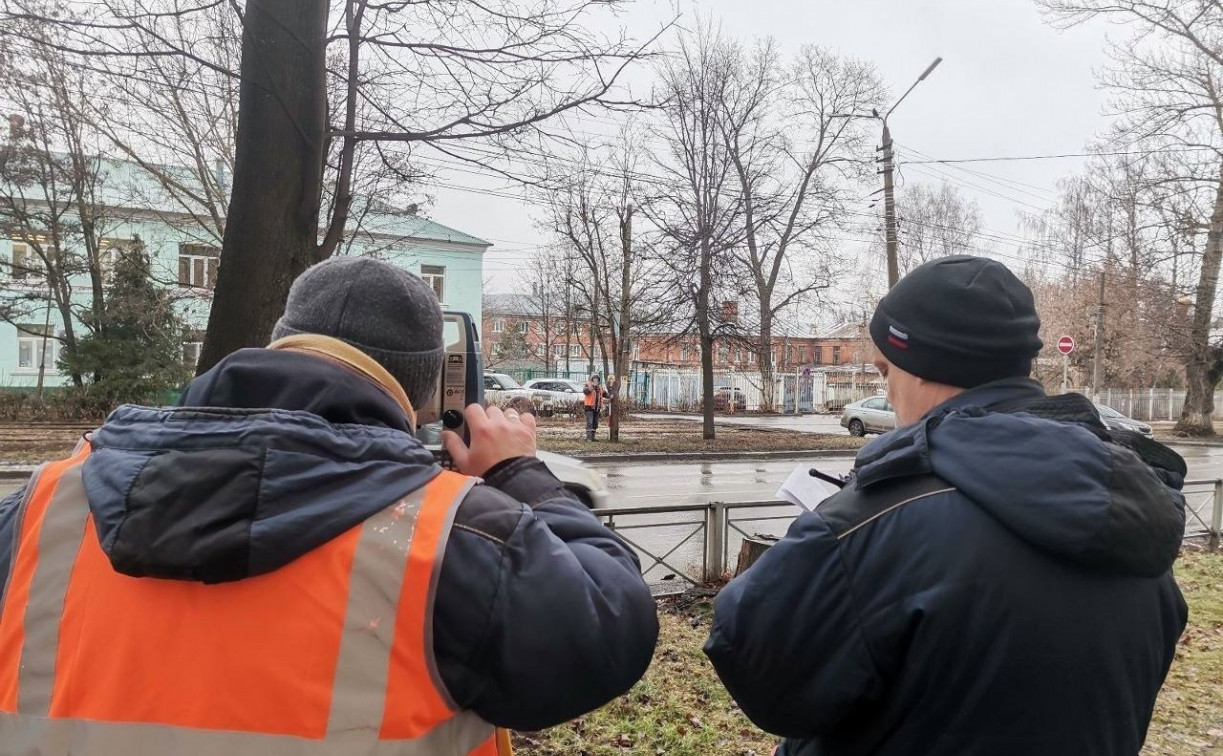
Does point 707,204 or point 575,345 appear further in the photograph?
point 575,345

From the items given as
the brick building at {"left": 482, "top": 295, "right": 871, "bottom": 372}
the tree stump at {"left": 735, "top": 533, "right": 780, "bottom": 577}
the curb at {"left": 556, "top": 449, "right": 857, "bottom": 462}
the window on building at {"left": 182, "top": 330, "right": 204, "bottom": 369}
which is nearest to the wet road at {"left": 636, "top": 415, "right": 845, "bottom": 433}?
the brick building at {"left": 482, "top": 295, "right": 871, "bottom": 372}

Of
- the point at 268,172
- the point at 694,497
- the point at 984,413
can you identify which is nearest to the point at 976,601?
the point at 984,413

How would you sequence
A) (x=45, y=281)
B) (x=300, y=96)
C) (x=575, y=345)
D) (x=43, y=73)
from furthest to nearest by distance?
(x=575, y=345)
(x=45, y=281)
(x=43, y=73)
(x=300, y=96)

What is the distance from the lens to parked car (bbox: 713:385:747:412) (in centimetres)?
3639

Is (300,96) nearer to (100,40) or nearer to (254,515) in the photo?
(100,40)

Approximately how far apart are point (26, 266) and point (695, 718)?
24.9 m

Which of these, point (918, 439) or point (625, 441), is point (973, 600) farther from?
point (625, 441)

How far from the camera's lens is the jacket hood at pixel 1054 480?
1130mm

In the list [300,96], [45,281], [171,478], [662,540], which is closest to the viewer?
[171,478]

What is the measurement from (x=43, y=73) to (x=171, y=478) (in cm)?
1844

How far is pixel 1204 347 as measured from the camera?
89.9ft

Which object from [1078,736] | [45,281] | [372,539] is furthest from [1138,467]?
[45,281]

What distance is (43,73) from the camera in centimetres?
1479

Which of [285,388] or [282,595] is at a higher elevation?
[285,388]
